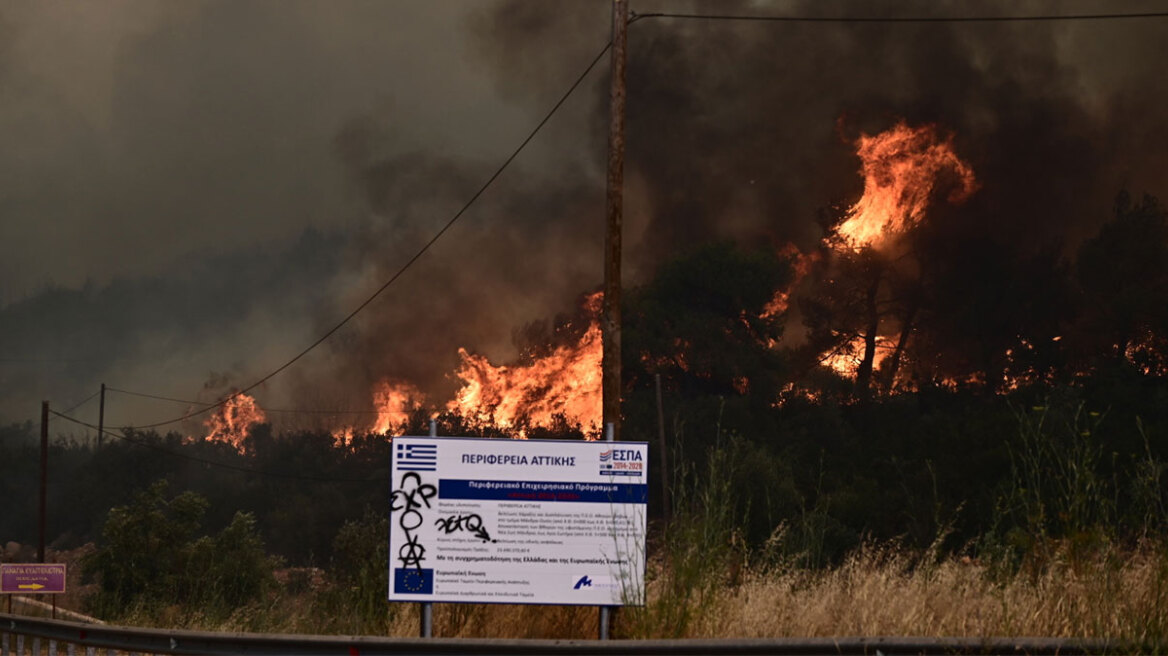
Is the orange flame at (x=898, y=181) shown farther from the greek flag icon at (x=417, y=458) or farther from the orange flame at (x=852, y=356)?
the greek flag icon at (x=417, y=458)

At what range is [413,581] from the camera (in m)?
11.6

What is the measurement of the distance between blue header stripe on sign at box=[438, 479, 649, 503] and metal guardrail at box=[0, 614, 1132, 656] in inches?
85.0

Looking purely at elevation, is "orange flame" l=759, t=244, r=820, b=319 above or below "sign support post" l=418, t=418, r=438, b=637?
above

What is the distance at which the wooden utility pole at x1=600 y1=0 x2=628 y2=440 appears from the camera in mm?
14031

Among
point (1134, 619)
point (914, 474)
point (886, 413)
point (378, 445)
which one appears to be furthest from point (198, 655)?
point (378, 445)

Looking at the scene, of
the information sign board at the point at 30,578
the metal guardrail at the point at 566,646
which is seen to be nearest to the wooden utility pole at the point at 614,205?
the metal guardrail at the point at 566,646

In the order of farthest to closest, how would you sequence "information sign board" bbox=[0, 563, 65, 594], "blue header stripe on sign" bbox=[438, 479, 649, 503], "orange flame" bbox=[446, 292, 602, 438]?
A: "orange flame" bbox=[446, 292, 602, 438] → "information sign board" bbox=[0, 563, 65, 594] → "blue header stripe on sign" bbox=[438, 479, 649, 503]

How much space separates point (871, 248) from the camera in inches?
3403

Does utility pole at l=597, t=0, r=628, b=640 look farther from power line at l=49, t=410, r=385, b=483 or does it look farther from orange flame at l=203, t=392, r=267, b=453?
orange flame at l=203, t=392, r=267, b=453

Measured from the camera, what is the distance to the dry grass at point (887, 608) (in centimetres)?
905

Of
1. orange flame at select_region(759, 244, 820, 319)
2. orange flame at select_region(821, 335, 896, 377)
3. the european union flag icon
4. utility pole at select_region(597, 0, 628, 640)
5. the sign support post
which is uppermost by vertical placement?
orange flame at select_region(759, 244, 820, 319)

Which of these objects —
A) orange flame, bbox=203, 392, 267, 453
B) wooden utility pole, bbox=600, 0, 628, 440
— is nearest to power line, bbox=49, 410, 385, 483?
orange flame, bbox=203, 392, 267, 453

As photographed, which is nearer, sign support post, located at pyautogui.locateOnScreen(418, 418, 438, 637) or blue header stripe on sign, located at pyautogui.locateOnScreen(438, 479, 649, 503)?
sign support post, located at pyautogui.locateOnScreen(418, 418, 438, 637)

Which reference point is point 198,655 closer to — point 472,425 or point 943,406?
point 943,406
